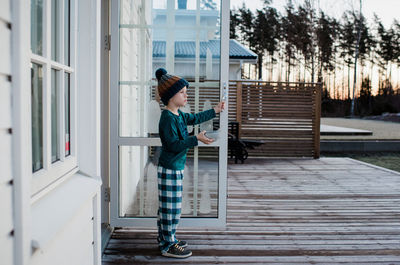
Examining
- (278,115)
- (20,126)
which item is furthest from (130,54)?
(278,115)

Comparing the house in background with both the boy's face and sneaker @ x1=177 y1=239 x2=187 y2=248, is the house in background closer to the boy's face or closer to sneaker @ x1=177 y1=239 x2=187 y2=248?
the boy's face

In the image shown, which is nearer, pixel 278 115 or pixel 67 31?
pixel 67 31

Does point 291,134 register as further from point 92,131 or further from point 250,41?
point 250,41

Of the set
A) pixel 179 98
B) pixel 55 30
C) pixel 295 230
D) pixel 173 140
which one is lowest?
pixel 295 230

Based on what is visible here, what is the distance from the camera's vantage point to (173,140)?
8.17 feet

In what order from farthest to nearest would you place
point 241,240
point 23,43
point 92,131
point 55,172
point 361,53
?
1. point 361,53
2. point 241,240
3. point 92,131
4. point 55,172
5. point 23,43

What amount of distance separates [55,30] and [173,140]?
0.99m

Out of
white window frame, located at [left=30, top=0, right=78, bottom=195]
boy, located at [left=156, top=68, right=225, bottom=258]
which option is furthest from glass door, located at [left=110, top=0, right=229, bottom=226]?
white window frame, located at [left=30, top=0, right=78, bottom=195]

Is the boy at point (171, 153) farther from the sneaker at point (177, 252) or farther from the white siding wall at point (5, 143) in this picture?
the white siding wall at point (5, 143)

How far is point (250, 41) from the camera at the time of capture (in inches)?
941

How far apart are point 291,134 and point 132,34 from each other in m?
5.80

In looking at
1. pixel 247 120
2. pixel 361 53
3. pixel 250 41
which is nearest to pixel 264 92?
pixel 247 120

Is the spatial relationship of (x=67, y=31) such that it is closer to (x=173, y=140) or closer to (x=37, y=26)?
(x=37, y=26)

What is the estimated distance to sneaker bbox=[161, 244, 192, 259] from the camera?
2.76 meters
